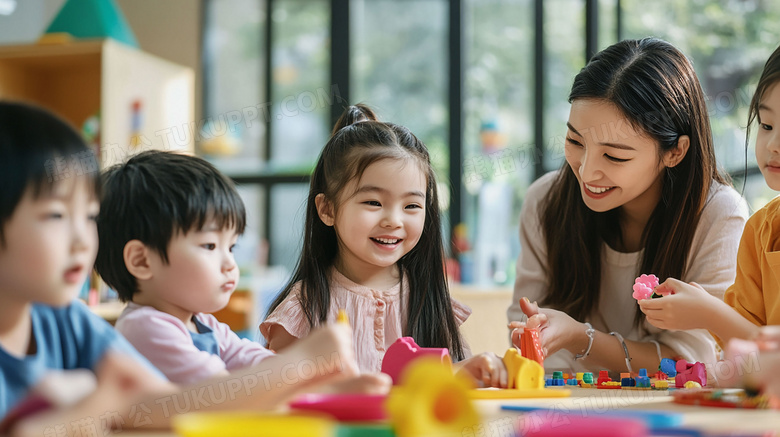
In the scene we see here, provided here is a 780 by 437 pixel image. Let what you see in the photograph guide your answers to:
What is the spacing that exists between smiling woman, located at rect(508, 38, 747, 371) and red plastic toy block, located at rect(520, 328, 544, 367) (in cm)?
15

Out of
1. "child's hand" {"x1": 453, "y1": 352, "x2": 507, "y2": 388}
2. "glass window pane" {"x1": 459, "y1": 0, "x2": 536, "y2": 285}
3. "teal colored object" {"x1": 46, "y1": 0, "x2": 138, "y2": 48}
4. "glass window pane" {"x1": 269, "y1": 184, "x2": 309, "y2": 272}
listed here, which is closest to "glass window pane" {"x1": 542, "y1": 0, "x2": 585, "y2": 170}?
"glass window pane" {"x1": 459, "y1": 0, "x2": 536, "y2": 285}

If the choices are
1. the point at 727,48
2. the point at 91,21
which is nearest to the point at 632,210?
the point at 727,48

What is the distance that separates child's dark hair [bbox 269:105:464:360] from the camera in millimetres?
1348

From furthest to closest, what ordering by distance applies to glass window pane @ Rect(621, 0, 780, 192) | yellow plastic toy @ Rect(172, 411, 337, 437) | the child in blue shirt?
glass window pane @ Rect(621, 0, 780, 192)
the child in blue shirt
yellow plastic toy @ Rect(172, 411, 337, 437)

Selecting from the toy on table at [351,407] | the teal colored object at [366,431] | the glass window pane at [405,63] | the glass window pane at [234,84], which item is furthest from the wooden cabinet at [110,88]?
the teal colored object at [366,431]

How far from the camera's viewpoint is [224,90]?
175 inches

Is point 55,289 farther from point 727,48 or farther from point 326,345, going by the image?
point 727,48

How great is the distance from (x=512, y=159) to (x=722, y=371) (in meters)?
2.86

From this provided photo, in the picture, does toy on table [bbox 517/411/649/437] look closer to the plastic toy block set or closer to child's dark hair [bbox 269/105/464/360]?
the plastic toy block set

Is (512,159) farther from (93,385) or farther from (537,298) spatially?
(93,385)

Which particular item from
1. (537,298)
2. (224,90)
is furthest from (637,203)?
(224,90)

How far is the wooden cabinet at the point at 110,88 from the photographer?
3.22 meters

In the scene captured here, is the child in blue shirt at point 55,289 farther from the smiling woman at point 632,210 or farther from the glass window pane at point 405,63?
the glass window pane at point 405,63

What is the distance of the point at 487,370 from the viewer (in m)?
1.00
